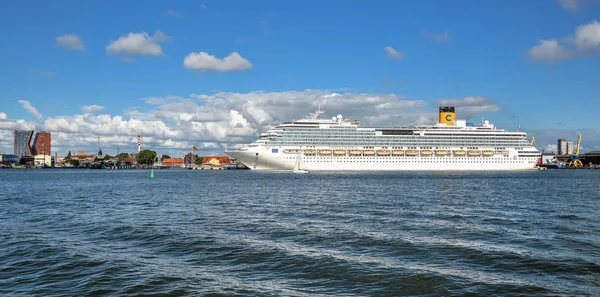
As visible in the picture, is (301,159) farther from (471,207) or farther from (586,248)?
(586,248)

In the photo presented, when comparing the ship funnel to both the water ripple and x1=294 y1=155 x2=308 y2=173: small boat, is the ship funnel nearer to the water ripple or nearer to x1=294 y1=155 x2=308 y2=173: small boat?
x1=294 y1=155 x2=308 y2=173: small boat

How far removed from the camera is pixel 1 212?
2934cm

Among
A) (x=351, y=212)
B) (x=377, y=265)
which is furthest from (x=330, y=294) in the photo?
(x=351, y=212)

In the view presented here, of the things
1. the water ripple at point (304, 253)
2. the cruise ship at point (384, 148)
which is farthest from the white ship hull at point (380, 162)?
the water ripple at point (304, 253)

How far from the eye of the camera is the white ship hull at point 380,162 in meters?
110

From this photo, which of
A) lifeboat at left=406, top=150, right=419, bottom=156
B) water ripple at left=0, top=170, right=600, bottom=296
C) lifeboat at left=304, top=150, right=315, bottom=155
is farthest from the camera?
lifeboat at left=406, top=150, right=419, bottom=156

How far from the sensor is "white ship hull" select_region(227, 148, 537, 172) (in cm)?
11006

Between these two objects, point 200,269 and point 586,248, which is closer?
point 200,269

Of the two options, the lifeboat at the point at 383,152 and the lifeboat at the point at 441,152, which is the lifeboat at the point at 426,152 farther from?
the lifeboat at the point at 383,152

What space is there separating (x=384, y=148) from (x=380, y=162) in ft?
12.8

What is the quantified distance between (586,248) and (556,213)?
11.3 meters

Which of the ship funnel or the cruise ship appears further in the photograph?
the ship funnel

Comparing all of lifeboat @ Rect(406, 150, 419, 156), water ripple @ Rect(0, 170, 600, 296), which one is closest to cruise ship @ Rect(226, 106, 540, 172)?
lifeboat @ Rect(406, 150, 419, 156)

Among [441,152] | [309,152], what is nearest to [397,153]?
[441,152]
